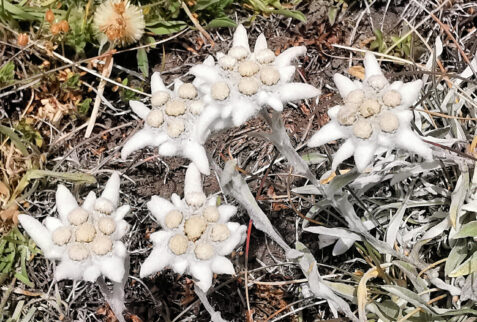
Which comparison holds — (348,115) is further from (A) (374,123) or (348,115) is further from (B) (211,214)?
(B) (211,214)

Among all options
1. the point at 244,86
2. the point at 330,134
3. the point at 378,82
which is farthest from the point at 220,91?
the point at 378,82

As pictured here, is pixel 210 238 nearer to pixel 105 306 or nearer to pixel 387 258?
pixel 387 258

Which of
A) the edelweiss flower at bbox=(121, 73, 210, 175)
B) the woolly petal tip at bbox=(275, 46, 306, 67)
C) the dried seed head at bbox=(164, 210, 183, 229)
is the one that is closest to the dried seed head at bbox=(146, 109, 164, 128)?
the edelweiss flower at bbox=(121, 73, 210, 175)

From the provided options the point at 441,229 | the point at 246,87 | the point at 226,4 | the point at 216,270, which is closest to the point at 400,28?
the point at 226,4

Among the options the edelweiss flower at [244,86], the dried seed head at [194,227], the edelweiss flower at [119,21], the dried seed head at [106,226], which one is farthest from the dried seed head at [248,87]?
the edelweiss flower at [119,21]

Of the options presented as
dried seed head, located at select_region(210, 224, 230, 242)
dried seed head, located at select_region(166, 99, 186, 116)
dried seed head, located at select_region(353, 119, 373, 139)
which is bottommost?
dried seed head, located at select_region(210, 224, 230, 242)

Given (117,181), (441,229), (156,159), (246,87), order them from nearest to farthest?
(246,87)
(117,181)
(441,229)
(156,159)

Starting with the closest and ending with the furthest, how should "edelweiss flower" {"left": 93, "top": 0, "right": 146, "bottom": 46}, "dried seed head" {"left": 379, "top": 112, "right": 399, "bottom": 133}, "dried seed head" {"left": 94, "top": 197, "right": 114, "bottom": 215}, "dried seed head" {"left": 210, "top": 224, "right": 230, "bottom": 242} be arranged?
"dried seed head" {"left": 379, "top": 112, "right": 399, "bottom": 133}
"dried seed head" {"left": 210, "top": 224, "right": 230, "bottom": 242}
"dried seed head" {"left": 94, "top": 197, "right": 114, "bottom": 215}
"edelweiss flower" {"left": 93, "top": 0, "right": 146, "bottom": 46}

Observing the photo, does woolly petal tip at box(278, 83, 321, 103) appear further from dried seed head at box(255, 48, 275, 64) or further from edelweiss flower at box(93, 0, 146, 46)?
edelweiss flower at box(93, 0, 146, 46)
